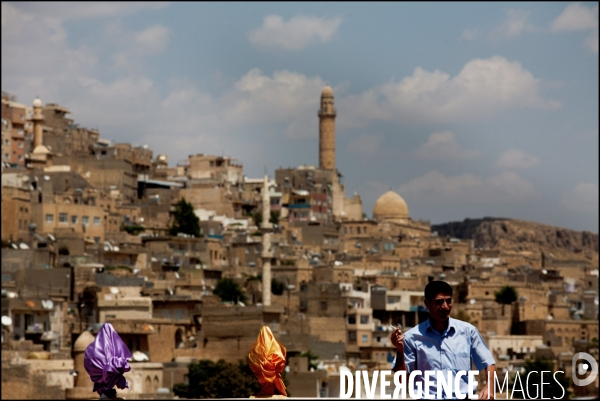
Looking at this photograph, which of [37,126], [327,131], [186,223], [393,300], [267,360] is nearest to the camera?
[267,360]

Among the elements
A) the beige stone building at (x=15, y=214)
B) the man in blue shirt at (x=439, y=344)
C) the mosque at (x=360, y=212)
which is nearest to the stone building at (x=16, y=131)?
the beige stone building at (x=15, y=214)

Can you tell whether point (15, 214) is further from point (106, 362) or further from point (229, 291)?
point (106, 362)

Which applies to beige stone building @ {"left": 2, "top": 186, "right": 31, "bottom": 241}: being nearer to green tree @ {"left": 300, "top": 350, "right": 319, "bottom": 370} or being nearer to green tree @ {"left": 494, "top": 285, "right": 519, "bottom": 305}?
green tree @ {"left": 300, "top": 350, "right": 319, "bottom": 370}

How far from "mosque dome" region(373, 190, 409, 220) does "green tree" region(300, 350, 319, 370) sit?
139 ft

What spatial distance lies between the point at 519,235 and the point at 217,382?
9532 centimetres

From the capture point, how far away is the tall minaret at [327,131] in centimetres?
9919

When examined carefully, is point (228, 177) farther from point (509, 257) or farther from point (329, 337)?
point (329, 337)

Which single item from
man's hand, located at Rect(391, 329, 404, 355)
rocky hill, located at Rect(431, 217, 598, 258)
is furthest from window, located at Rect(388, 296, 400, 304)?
rocky hill, located at Rect(431, 217, 598, 258)

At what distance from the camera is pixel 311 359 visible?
50938 millimetres

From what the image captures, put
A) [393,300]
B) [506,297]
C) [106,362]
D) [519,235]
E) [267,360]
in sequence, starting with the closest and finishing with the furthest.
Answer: [106,362], [267,360], [393,300], [506,297], [519,235]

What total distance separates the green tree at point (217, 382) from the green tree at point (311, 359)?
3094mm

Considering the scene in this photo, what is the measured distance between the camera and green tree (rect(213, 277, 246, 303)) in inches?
2255

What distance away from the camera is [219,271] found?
60688 mm

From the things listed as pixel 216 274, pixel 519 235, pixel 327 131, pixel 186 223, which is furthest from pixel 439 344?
pixel 519 235
